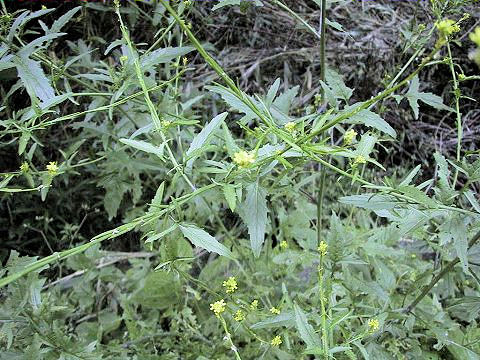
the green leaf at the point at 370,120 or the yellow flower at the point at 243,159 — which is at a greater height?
the yellow flower at the point at 243,159

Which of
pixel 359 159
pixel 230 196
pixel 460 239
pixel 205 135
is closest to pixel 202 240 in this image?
pixel 230 196

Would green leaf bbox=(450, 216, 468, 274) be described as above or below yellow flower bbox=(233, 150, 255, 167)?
below

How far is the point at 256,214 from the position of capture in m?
1.00

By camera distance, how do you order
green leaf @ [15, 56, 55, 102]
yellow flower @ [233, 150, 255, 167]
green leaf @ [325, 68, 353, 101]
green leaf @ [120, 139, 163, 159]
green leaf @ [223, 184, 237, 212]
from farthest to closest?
green leaf @ [325, 68, 353, 101] → green leaf @ [15, 56, 55, 102] → green leaf @ [120, 139, 163, 159] → green leaf @ [223, 184, 237, 212] → yellow flower @ [233, 150, 255, 167]

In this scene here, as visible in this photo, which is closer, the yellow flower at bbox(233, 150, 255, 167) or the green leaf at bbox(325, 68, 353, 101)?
the yellow flower at bbox(233, 150, 255, 167)

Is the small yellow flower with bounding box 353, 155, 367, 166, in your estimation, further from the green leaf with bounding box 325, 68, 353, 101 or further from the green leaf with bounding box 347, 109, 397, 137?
the green leaf with bounding box 325, 68, 353, 101

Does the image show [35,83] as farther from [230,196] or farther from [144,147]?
[230,196]

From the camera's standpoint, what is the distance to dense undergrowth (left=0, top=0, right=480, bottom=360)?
1.02 metres

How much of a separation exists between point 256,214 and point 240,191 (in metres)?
0.06

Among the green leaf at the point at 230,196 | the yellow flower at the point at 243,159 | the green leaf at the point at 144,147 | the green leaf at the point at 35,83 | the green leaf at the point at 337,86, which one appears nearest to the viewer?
the yellow flower at the point at 243,159

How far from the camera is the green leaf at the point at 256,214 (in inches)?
39.0

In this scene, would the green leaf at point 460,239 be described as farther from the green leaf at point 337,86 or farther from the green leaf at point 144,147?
the green leaf at point 144,147

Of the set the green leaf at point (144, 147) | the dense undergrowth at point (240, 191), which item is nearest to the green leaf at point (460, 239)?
the dense undergrowth at point (240, 191)

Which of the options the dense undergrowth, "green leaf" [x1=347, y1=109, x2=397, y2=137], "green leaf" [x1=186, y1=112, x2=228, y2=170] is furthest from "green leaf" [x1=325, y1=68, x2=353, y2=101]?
"green leaf" [x1=186, y1=112, x2=228, y2=170]
